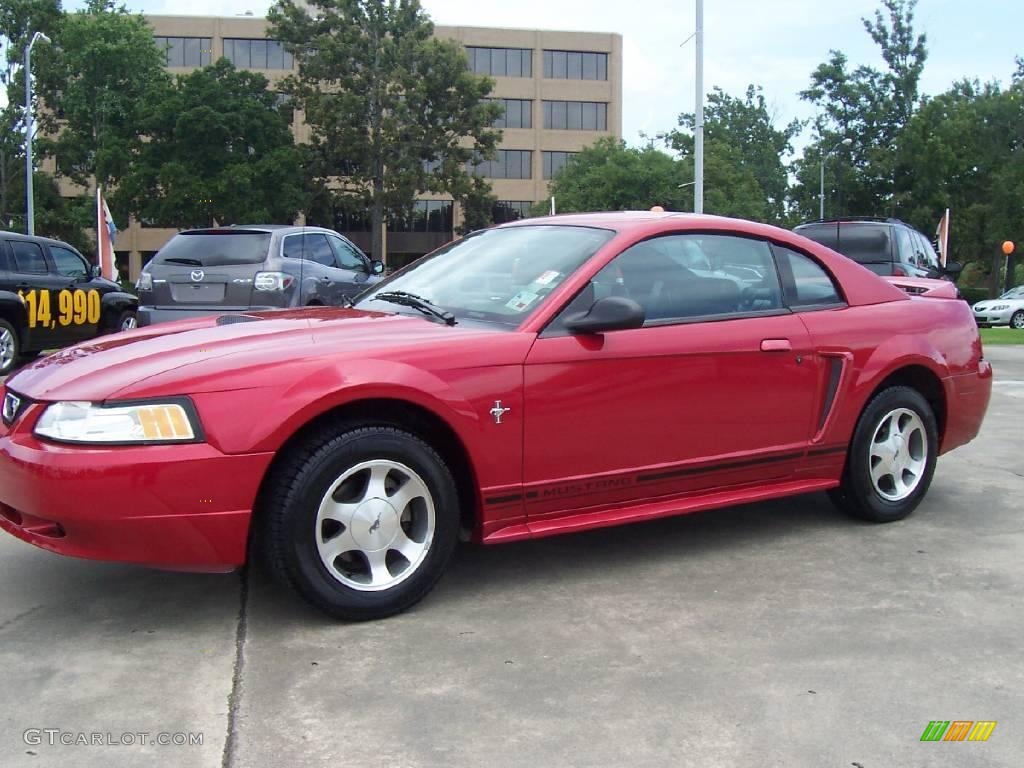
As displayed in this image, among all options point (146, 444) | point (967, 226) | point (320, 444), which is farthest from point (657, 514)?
point (967, 226)

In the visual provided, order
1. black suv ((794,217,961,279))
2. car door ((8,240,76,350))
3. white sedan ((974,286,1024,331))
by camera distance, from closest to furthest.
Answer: car door ((8,240,76,350)), black suv ((794,217,961,279)), white sedan ((974,286,1024,331))

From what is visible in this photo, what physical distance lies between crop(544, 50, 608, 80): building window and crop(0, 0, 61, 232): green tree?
31826mm

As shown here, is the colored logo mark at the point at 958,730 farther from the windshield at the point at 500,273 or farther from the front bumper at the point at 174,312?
the front bumper at the point at 174,312

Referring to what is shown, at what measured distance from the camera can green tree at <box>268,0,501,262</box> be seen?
42.7m

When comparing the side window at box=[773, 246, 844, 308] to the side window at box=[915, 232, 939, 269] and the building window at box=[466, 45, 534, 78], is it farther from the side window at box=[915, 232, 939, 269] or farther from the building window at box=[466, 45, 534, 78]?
the building window at box=[466, 45, 534, 78]

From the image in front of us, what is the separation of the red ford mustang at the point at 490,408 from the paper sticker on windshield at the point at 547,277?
0.5 inches

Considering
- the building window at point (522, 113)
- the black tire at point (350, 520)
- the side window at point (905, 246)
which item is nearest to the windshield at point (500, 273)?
the black tire at point (350, 520)

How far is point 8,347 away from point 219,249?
260 cm

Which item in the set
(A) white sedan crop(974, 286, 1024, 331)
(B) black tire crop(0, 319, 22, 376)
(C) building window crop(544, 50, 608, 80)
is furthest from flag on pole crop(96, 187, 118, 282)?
(C) building window crop(544, 50, 608, 80)

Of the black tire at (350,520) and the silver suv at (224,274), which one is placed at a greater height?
the silver suv at (224,274)

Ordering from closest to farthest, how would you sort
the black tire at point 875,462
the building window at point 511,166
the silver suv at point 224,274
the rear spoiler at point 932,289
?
1. the black tire at point 875,462
2. the rear spoiler at point 932,289
3. the silver suv at point 224,274
4. the building window at point 511,166

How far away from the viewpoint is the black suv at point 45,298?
440 inches

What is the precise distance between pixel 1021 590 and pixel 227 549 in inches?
119

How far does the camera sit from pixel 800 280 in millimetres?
4688
